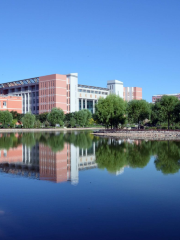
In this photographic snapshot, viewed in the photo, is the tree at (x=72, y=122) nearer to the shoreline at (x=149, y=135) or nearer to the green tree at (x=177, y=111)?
the shoreline at (x=149, y=135)

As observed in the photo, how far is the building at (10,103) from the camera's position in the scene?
228 ft

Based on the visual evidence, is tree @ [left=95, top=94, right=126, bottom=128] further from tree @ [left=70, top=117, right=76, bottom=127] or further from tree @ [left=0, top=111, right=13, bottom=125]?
tree @ [left=0, top=111, right=13, bottom=125]

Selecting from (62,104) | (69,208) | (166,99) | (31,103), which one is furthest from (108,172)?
(31,103)

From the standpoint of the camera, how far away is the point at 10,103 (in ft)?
233

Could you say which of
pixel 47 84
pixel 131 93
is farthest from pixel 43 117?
pixel 131 93

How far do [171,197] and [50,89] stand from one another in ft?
220

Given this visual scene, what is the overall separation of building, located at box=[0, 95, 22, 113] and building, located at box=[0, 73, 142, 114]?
6030 millimetres

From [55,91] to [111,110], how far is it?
33.8 metres

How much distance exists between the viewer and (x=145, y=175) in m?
10.2

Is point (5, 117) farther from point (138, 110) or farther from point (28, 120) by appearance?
point (138, 110)

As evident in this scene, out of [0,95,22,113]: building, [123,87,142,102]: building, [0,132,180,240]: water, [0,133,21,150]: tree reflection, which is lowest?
[0,132,180,240]: water

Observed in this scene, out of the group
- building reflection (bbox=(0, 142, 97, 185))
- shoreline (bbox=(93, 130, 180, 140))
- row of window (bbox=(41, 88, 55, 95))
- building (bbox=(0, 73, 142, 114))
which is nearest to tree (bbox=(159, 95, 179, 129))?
shoreline (bbox=(93, 130, 180, 140))

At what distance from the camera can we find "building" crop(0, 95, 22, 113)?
6956 centimetres

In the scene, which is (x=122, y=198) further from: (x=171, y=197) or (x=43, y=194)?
(x=43, y=194)
